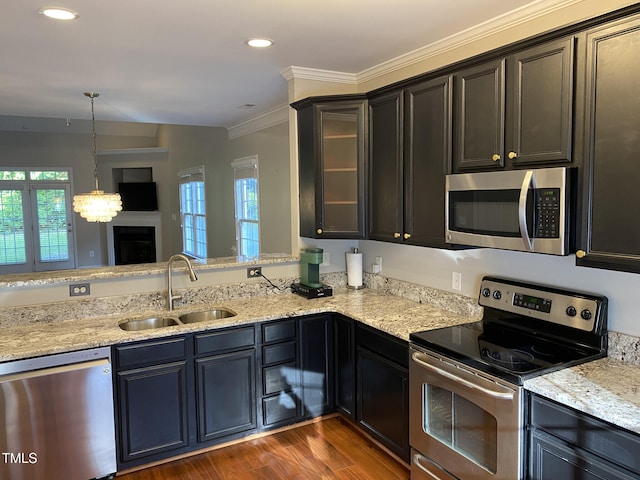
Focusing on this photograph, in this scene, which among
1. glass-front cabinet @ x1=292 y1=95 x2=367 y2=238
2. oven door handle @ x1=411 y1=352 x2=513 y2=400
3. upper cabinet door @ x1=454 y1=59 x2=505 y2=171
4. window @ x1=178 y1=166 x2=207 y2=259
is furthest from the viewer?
window @ x1=178 y1=166 x2=207 y2=259

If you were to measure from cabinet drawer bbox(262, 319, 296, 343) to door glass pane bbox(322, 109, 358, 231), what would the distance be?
2.48 feet

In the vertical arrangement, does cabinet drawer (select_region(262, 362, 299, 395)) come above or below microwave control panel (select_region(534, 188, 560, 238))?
below

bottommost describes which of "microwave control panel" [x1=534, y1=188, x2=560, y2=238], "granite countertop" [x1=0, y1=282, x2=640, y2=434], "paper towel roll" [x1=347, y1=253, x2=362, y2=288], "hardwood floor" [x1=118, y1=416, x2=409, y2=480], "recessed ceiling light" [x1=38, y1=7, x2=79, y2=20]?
"hardwood floor" [x1=118, y1=416, x2=409, y2=480]

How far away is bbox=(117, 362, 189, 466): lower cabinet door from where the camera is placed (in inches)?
106

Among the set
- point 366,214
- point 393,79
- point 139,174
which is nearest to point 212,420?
point 366,214

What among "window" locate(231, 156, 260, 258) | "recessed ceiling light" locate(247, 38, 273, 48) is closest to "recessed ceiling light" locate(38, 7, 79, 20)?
"recessed ceiling light" locate(247, 38, 273, 48)

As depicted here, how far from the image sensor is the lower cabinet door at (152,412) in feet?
8.82

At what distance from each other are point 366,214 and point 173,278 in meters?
1.39

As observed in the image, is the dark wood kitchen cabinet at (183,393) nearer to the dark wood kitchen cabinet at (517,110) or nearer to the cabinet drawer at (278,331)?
the cabinet drawer at (278,331)

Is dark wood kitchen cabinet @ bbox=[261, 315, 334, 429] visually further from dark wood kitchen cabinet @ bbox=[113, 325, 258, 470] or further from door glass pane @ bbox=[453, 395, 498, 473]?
door glass pane @ bbox=[453, 395, 498, 473]

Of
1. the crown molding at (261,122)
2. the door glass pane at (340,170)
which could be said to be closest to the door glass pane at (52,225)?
the crown molding at (261,122)

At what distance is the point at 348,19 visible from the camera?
262 centimetres

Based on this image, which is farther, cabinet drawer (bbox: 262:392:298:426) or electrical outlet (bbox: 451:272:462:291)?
cabinet drawer (bbox: 262:392:298:426)

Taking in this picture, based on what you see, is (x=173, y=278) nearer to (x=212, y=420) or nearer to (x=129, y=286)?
(x=129, y=286)
